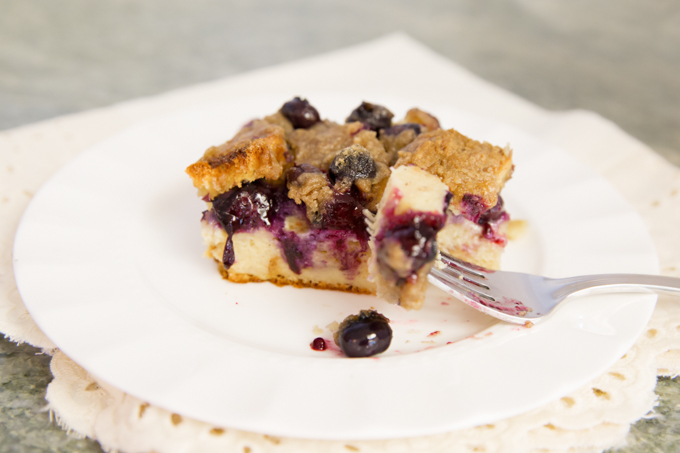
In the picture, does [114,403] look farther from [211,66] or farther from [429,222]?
[211,66]

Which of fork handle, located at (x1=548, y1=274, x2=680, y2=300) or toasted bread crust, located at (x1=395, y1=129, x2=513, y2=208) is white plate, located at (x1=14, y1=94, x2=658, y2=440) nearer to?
fork handle, located at (x1=548, y1=274, x2=680, y2=300)

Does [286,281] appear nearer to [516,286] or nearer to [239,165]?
Result: [239,165]

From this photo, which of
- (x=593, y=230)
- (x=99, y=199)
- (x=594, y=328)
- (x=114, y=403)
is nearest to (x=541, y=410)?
(x=594, y=328)

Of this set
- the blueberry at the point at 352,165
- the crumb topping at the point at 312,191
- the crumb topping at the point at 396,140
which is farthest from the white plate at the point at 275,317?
the crumb topping at the point at 396,140

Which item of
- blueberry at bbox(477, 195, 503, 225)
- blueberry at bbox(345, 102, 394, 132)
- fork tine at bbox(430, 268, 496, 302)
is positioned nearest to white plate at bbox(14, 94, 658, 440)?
fork tine at bbox(430, 268, 496, 302)

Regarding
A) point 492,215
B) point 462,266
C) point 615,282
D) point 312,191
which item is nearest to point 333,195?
point 312,191

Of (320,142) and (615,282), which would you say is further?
(320,142)

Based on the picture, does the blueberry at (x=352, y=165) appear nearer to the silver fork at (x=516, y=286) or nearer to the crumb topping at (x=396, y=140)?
the crumb topping at (x=396, y=140)

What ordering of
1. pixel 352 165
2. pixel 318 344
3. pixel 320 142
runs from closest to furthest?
pixel 318 344, pixel 352 165, pixel 320 142
